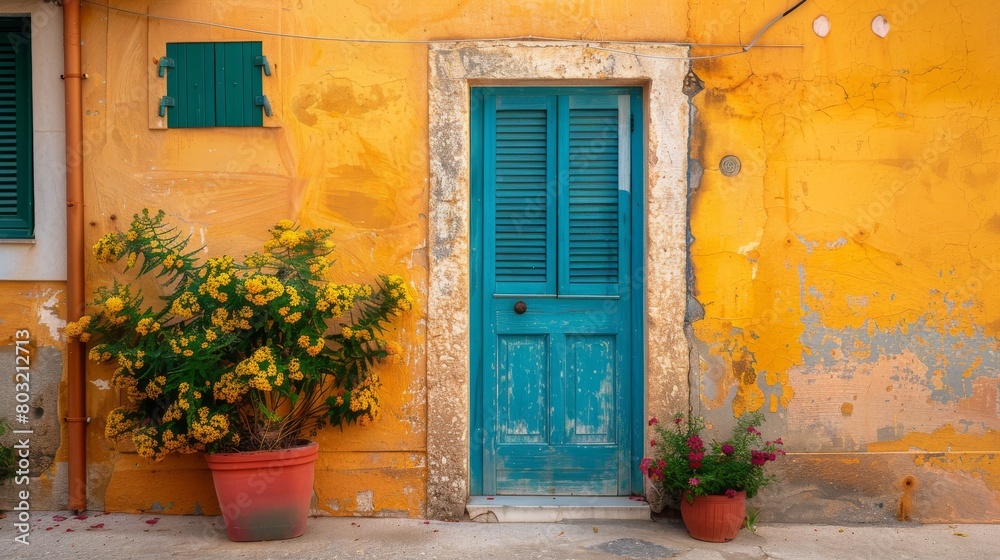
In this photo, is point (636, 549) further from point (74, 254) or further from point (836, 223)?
point (74, 254)

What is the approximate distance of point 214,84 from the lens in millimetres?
4754

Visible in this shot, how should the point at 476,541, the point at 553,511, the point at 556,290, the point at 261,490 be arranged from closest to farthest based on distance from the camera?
the point at 261,490 < the point at 476,541 < the point at 553,511 < the point at 556,290

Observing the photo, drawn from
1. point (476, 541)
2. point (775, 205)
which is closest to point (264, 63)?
point (476, 541)

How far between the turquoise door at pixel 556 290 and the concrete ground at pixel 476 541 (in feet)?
1.33

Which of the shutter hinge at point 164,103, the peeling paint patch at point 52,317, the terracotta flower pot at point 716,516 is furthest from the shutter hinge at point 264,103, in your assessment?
the terracotta flower pot at point 716,516

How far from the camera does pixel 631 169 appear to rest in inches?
192

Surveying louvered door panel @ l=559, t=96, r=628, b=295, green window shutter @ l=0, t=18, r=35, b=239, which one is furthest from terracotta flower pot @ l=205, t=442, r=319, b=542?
green window shutter @ l=0, t=18, r=35, b=239

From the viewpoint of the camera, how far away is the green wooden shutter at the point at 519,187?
4.87 m

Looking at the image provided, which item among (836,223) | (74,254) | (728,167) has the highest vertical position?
(728,167)

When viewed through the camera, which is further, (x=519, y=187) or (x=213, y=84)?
(x=519, y=187)

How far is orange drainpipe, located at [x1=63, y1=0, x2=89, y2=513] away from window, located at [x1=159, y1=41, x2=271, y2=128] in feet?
1.56

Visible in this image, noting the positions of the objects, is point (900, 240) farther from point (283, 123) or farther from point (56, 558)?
point (56, 558)

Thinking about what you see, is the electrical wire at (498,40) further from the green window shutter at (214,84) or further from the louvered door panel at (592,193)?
the louvered door panel at (592,193)

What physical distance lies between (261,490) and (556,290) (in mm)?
1890
